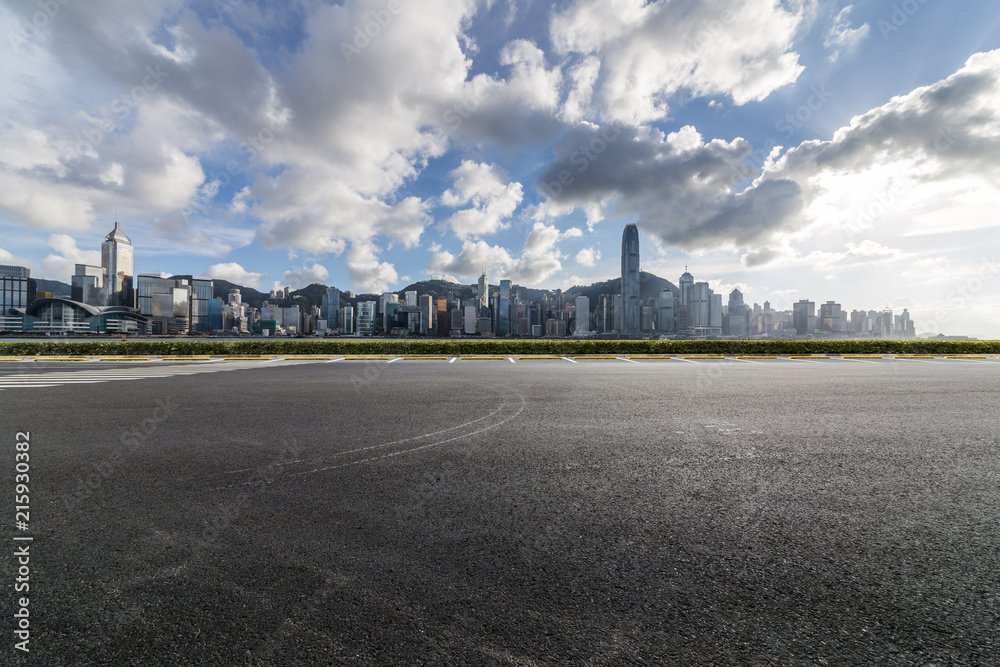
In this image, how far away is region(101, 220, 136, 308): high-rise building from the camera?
102 m

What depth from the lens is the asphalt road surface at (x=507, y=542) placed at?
199 cm

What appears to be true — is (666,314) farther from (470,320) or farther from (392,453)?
(392,453)

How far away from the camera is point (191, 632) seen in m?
2.02

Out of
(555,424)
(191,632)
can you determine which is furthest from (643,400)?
(191,632)

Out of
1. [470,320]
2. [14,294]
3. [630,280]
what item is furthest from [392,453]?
[14,294]

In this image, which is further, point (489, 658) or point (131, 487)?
point (131, 487)

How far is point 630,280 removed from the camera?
10594 centimetres

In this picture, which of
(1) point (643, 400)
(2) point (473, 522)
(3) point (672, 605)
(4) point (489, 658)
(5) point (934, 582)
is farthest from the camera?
(1) point (643, 400)

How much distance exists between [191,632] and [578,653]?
2.02 metres

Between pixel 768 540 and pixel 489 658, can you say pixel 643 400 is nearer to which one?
pixel 768 540

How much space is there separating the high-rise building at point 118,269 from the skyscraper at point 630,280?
131 m

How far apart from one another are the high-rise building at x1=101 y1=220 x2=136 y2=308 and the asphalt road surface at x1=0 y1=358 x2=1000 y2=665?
444 ft

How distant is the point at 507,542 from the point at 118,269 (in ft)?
481

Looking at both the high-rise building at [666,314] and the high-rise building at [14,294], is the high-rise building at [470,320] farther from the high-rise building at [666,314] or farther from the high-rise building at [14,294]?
the high-rise building at [14,294]
